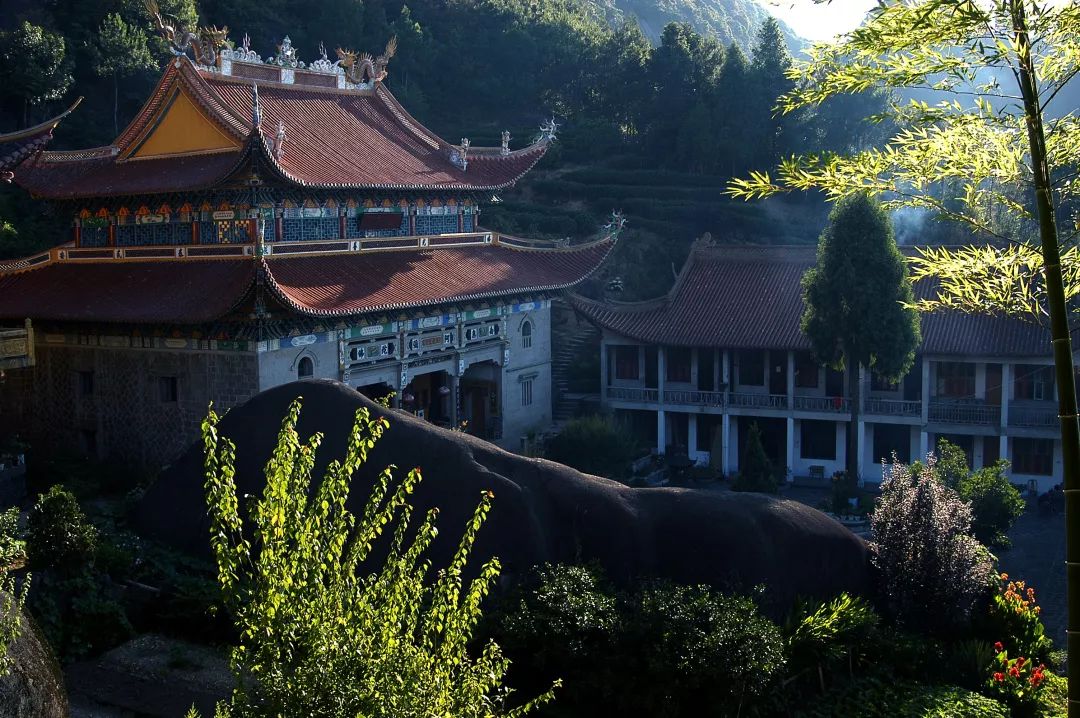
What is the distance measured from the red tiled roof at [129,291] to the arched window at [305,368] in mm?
2034

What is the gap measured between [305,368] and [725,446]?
11.8 m

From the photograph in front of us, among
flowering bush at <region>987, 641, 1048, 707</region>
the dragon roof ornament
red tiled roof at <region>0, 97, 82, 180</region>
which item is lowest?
flowering bush at <region>987, 641, 1048, 707</region>

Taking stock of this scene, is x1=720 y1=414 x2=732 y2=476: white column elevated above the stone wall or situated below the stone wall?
below

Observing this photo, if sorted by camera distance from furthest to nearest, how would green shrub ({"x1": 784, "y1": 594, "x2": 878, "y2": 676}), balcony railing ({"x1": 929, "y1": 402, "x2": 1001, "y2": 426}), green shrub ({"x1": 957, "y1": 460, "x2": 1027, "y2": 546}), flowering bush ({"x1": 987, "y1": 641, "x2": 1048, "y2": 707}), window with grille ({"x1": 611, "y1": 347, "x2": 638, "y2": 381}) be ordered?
window with grille ({"x1": 611, "y1": 347, "x2": 638, "y2": 381}) → balcony railing ({"x1": 929, "y1": 402, "x2": 1001, "y2": 426}) → green shrub ({"x1": 957, "y1": 460, "x2": 1027, "y2": 546}) → flowering bush ({"x1": 987, "y1": 641, "x2": 1048, "y2": 707}) → green shrub ({"x1": 784, "y1": 594, "x2": 878, "y2": 676})

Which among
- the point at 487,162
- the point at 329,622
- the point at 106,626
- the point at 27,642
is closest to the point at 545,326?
the point at 487,162

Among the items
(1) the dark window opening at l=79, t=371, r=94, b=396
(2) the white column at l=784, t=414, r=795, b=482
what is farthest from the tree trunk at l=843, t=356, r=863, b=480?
(1) the dark window opening at l=79, t=371, r=94, b=396

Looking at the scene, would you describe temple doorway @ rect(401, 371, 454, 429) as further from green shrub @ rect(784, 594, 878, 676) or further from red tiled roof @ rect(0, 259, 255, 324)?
green shrub @ rect(784, 594, 878, 676)

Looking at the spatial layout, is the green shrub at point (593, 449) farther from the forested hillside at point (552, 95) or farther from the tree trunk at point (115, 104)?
the tree trunk at point (115, 104)

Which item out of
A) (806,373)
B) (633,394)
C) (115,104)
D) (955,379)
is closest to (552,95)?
(115,104)

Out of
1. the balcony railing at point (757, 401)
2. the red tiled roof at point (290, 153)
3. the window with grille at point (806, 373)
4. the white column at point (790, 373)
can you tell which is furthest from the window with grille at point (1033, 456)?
the red tiled roof at point (290, 153)

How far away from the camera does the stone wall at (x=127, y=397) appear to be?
67.4 ft

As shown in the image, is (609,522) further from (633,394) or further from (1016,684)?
(633,394)

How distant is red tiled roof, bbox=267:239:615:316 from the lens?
2119 cm

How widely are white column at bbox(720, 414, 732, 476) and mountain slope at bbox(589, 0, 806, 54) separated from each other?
64717mm
